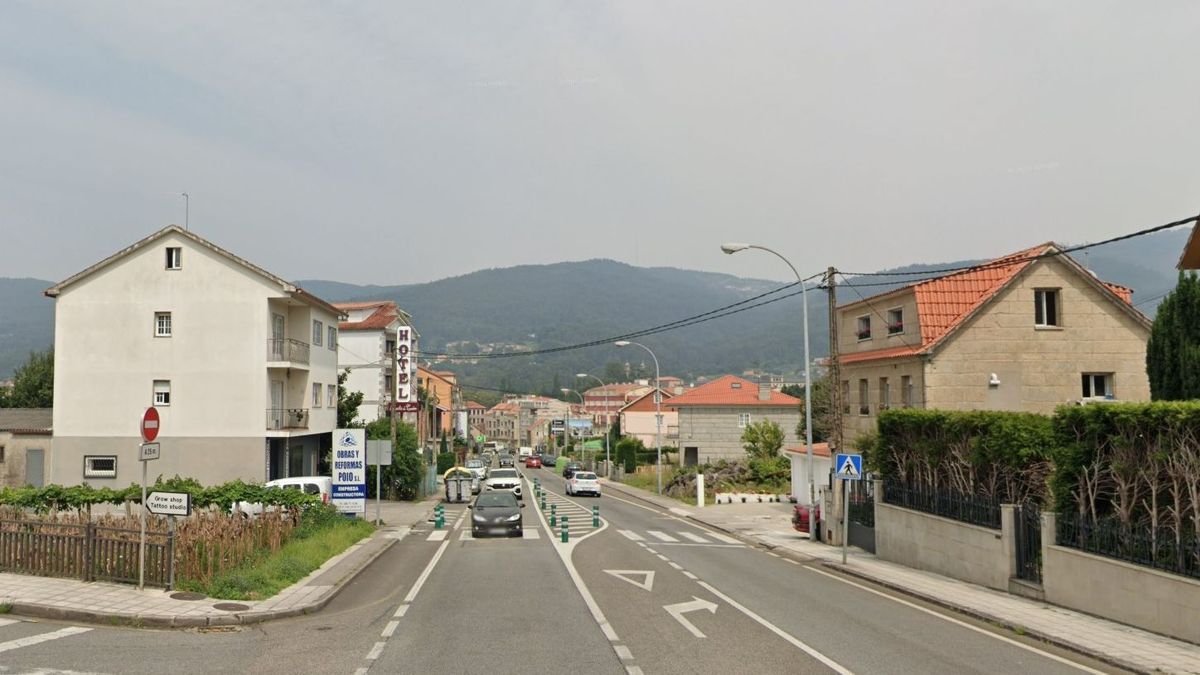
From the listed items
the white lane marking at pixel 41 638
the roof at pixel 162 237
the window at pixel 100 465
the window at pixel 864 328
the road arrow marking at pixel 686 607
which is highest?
the roof at pixel 162 237

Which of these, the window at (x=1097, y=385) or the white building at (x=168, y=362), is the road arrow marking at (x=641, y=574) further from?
the white building at (x=168, y=362)

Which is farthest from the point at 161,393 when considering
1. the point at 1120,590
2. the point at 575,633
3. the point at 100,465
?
the point at 1120,590

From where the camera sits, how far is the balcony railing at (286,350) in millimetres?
37656

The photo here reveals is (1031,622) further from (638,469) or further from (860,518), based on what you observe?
(638,469)

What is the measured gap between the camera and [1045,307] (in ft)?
109

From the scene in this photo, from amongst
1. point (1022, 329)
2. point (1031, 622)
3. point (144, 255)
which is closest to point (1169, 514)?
point (1031, 622)

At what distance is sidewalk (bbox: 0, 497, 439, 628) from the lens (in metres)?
12.0

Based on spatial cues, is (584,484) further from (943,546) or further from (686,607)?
(686,607)

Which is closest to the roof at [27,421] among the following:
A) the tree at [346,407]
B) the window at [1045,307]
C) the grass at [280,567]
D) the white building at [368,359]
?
the tree at [346,407]

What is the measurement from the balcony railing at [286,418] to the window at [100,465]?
20.9 feet

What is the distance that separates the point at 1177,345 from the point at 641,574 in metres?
15.6

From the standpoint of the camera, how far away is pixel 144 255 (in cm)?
3728

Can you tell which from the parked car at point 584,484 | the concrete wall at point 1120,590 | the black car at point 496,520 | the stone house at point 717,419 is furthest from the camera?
the stone house at point 717,419

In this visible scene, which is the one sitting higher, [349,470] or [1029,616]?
[349,470]
